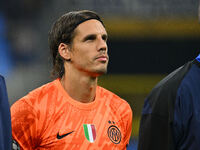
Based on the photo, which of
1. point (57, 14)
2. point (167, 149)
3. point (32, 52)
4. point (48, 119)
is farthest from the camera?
point (32, 52)

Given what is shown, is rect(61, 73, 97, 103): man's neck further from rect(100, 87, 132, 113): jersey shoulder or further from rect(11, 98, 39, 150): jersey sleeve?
rect(11, 98, 39, 150): jersey sleeve

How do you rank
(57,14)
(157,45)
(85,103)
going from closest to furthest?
(85,103), (157,45), (57,14)

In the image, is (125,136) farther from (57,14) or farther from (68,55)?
(57,14)

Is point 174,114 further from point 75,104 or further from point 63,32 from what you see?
point 63,32

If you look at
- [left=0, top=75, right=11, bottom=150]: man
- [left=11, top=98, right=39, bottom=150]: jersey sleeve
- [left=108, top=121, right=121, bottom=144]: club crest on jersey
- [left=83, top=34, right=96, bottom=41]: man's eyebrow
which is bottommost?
[left=108, top=121, right=121, bottom=144]: club crest on jersey

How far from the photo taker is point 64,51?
13.9ft

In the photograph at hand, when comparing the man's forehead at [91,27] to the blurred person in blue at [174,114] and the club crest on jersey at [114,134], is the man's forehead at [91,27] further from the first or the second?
the blurred person in blue at [174,114]

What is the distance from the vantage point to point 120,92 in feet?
31.5

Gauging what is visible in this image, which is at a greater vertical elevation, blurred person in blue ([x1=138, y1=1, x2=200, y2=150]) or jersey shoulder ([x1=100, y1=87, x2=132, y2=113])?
blurred person in blue ([x1=138, y1=1, x2=200, y2=150])

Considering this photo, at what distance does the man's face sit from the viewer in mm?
3896

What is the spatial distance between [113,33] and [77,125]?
18.6ft

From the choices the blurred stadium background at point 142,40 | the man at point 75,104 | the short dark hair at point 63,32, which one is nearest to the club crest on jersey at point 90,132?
the man at point 75,104

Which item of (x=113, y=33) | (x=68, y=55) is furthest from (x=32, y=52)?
(x=68, y=55)

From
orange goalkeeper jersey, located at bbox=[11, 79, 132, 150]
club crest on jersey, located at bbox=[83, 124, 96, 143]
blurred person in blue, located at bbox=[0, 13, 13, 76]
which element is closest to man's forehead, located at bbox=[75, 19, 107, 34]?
Result: orange goalkeeper jersey, located at bbox=[11, 79, 132, 150]
